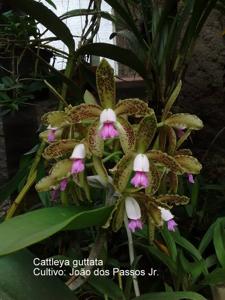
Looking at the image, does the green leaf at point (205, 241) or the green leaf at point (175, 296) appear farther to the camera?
the green leaf at point (205, 241)

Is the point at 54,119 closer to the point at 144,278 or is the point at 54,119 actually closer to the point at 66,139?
the point at 66,139

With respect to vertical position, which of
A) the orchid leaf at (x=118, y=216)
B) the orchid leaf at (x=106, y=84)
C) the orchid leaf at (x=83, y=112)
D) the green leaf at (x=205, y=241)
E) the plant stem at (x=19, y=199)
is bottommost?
the green leaf at (x=205, y=241)

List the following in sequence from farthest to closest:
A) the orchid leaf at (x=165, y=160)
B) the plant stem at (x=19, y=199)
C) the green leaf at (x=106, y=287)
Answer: the plant stem at (x=19, y=199)
the green leaf at (x=106, y=287)
the orchid leaf at (x=165, y=160)

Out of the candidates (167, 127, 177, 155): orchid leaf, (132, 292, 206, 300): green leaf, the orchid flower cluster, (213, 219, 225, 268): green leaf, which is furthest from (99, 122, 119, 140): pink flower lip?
(213, 219, 225, 268): green leaf

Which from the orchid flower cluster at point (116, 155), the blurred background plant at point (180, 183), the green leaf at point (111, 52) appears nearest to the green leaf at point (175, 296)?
the blurred background plant at point (180, 183)

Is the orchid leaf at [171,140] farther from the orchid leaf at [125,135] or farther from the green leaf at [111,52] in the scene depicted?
the green leaf at [111,52]

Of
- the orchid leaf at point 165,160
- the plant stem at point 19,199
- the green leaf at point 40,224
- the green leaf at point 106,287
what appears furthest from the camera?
the plant stem at point 19,199
